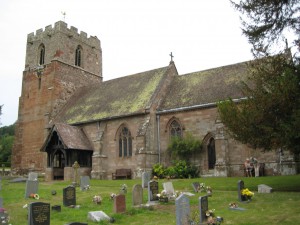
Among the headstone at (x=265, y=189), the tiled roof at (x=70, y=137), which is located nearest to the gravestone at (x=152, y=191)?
the headstone at (x=265, y=189)

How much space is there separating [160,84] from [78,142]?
9.07m

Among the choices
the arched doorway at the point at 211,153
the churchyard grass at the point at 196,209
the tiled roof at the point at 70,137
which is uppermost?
the tiled roof at the point at 70,137

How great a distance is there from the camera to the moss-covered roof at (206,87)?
1068 inches

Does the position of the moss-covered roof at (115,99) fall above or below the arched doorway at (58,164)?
above

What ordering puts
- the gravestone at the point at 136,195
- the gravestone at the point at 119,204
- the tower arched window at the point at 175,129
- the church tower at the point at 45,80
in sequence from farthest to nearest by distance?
the church tower at the point at 45,80 → the tower arched window at the point at 175,129 → the gravestone at the point at 136,195 → the gravestone at the point at 119,204

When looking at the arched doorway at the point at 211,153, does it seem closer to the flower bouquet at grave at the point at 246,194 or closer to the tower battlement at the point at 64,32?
the flower bouquet at grave at the point at 246,194

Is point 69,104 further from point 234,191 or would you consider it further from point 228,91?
point 234,191

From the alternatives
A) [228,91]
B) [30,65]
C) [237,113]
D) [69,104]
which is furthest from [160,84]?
[30,65]

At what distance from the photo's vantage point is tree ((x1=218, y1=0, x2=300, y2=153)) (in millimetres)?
14219

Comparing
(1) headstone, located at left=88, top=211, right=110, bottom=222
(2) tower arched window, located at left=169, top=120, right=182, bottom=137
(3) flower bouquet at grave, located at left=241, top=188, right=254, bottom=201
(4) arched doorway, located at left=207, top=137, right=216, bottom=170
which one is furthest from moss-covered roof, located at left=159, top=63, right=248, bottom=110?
(1) headstone, located at left=88, top=211, right=110, bottom=222

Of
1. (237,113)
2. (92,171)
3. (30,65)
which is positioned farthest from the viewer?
(30,65)

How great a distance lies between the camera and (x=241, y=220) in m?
10.8

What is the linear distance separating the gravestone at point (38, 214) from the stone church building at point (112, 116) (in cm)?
1670

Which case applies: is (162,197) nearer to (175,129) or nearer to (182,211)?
(182,211)
